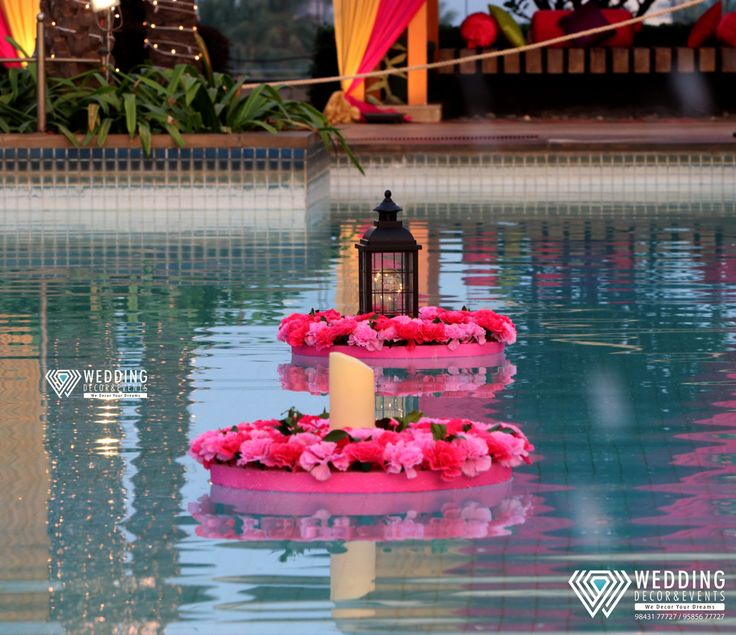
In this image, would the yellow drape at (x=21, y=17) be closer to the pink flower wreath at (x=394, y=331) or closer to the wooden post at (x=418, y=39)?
the wooden post at (x=418, y=39)

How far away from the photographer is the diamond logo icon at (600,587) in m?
3.41

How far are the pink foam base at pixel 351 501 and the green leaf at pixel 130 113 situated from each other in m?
7.82

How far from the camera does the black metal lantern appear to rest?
6.52m

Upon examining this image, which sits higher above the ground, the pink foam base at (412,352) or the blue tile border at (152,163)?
the blue tile border at (152,163)

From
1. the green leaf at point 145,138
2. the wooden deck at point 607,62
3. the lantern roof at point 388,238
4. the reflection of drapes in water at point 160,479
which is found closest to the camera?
the reflection of drapes in water at point 160,479

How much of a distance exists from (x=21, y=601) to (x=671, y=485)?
158 centimetres

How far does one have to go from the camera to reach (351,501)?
13.8 feet

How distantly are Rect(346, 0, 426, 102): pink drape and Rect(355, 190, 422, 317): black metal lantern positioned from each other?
12.1 m

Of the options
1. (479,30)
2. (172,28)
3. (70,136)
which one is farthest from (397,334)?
(479,30)

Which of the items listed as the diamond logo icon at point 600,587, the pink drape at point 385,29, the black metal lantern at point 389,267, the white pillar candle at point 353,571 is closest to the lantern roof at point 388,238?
the black metal lantern at point 389,267

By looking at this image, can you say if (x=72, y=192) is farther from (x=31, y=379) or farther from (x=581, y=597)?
(x=581, y=597)

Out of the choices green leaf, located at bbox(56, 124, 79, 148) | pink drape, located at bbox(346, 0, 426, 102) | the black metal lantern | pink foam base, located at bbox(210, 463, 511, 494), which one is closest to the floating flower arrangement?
the black metal lantern

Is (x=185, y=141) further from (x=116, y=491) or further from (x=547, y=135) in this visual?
(x=116, y=491)

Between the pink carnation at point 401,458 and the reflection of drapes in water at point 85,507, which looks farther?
the pink carnation at point 401,458
